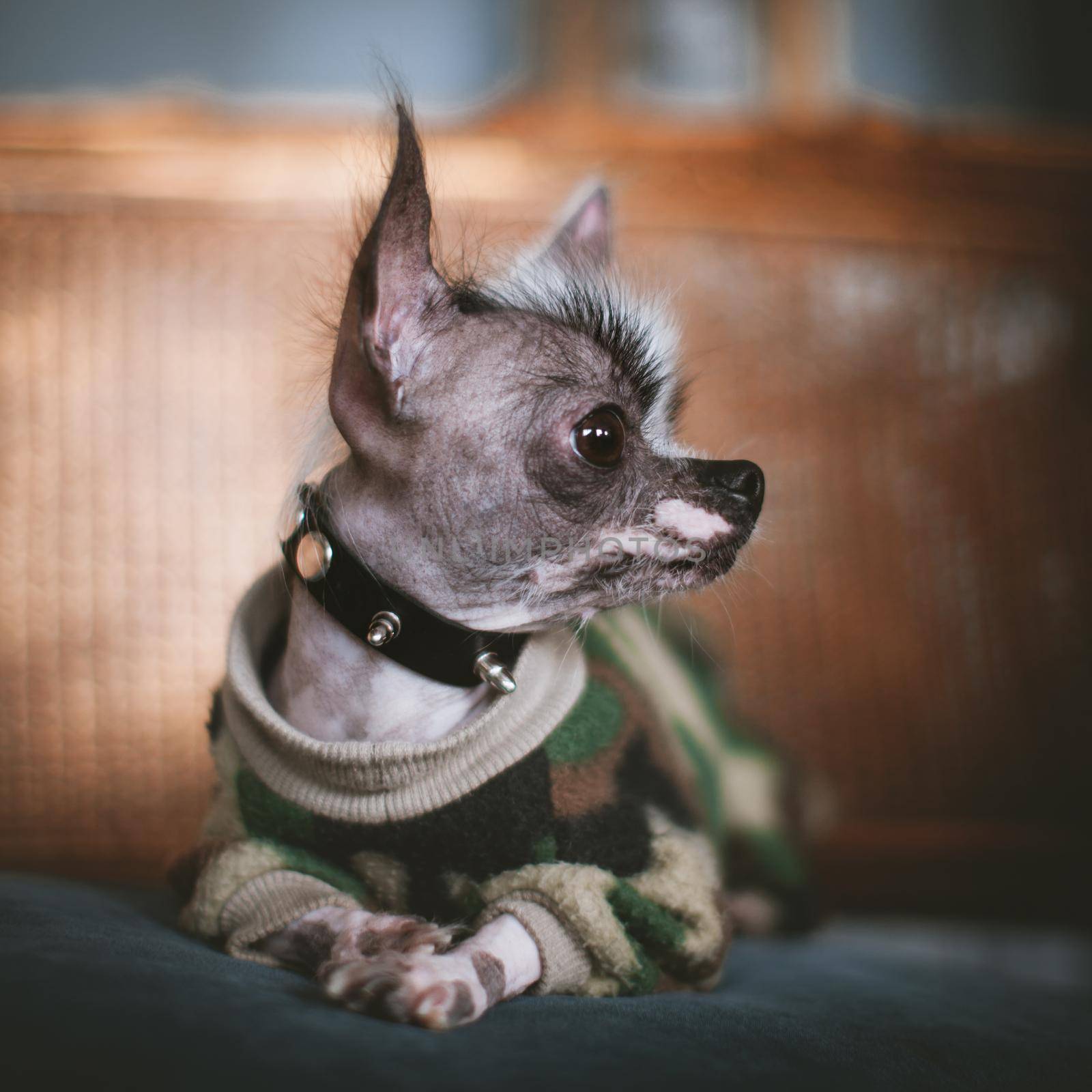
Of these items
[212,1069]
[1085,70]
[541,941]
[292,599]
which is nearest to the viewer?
[212,1069]

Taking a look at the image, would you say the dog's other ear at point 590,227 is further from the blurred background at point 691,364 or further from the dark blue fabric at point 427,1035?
the dark blue fabric at point 427,1035

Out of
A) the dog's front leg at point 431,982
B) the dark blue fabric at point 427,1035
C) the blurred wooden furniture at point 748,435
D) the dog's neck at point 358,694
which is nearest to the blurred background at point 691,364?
the blurred wooden furniture at point 748,435

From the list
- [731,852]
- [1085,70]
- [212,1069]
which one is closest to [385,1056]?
[212,1069]

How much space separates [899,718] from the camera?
175 centimetres

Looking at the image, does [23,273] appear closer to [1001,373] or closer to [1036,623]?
[1001,373]

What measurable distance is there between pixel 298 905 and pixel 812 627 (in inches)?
50.7

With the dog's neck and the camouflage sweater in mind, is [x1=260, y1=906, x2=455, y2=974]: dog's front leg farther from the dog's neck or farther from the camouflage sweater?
the dog's neck

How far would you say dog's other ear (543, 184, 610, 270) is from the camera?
98cm

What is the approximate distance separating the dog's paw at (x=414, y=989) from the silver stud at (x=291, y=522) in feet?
1.18

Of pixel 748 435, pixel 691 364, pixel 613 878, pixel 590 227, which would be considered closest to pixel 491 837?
pixel 613 878

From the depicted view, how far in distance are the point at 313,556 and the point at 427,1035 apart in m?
0.38

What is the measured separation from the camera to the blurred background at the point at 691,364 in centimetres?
162

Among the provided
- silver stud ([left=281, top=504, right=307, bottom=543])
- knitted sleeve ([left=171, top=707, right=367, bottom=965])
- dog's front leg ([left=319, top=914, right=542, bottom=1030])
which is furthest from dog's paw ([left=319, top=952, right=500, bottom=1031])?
silver stud ([left=281, top=504, right=307, bottom=543])

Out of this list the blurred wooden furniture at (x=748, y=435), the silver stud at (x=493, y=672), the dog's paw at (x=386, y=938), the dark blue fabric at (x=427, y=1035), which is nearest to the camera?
the dark blue fabric at (x=427, y=1035)
